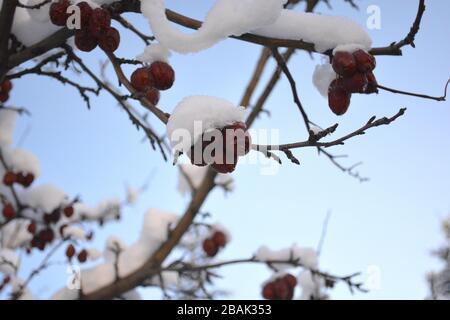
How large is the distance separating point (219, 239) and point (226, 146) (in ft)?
9.94

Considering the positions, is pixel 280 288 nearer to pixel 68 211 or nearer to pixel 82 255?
pixel 82 255

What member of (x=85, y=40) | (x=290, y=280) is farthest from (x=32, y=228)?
(x=85, y=40)

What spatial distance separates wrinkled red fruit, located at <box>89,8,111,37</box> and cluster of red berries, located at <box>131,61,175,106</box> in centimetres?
19

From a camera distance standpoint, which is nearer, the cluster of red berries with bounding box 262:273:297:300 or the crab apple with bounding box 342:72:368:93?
the crab apple with bounding box 342:72:368:93

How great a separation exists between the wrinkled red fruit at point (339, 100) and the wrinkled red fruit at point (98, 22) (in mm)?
877

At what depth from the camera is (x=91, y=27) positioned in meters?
1.52

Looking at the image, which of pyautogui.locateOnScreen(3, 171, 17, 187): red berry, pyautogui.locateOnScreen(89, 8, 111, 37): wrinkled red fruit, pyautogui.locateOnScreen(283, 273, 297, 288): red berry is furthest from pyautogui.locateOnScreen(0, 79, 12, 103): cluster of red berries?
pyautogui.locateOnScreen(283, 273, 297, 288): red berry

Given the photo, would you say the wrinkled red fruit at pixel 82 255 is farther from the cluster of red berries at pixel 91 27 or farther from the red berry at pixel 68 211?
the cluster of red berries at pixel 91 27

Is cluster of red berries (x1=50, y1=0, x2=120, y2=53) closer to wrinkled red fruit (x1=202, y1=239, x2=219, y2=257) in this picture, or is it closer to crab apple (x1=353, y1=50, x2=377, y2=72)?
crab apple (x1=353, y1=50, x2=377, y2=72)

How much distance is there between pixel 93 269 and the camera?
12.0ft

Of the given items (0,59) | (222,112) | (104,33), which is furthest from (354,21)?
(0,59)

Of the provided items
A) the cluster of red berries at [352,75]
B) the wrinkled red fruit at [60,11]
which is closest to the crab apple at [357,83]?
the cluster of red berries at [352,75]

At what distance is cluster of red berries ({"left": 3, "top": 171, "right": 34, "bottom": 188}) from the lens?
10.7 feet

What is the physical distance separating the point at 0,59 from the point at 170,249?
7.05ft
